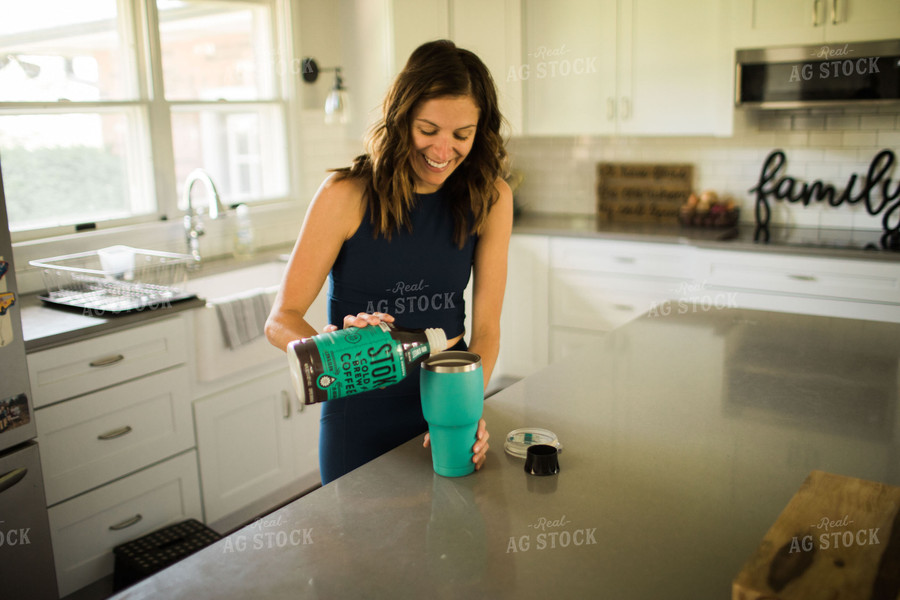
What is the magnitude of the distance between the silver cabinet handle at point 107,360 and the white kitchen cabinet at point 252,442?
1.20 ft

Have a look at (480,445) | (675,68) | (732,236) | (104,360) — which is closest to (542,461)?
(480,445)

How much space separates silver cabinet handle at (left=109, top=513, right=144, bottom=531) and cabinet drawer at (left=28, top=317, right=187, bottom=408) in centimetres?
47

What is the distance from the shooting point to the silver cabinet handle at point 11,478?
221 cm

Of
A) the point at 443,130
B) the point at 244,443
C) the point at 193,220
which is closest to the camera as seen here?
the point at 443,130

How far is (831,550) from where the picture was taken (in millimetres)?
901

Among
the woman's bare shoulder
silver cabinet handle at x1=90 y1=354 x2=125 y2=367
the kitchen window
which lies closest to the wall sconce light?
the kitchen window

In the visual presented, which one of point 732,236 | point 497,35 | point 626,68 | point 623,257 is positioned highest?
point 497,35

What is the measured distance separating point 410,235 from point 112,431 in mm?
1515

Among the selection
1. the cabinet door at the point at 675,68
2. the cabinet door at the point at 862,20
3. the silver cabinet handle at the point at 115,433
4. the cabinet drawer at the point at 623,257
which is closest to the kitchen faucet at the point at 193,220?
the silver cabinet handle at the point at 115,433

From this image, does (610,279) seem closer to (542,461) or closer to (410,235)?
(410,235)

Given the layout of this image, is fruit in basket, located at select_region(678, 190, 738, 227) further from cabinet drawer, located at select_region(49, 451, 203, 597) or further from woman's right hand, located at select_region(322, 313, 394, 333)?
woman's right hand, located at select_region(322, 313, 394, 333)

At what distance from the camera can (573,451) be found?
1364 mm

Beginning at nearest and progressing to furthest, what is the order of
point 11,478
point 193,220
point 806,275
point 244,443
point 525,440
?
1. point 525,440
2. point 11,478
3. point 244,443
4. point 806,275
5. point 193,220

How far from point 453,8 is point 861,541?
12.6ft
